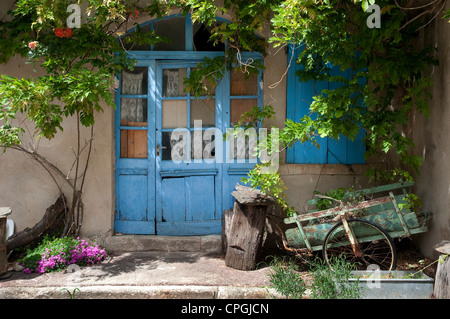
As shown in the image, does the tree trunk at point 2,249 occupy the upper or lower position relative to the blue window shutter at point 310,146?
lower

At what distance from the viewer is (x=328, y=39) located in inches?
214

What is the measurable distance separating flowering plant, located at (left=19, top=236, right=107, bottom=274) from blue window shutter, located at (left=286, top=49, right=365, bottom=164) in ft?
9.36

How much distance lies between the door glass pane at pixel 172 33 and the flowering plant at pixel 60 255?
284 cm

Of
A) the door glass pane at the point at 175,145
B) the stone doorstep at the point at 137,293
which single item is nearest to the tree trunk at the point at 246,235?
the stone doorstep at the point at 137,293

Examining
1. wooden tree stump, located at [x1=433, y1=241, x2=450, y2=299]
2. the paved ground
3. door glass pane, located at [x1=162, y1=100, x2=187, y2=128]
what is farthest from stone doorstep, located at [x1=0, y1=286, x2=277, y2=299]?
door glass pane, located at [x1=162, y1=100, x2=187, y2=128]

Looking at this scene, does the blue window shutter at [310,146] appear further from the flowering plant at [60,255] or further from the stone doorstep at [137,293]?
the flowering plant at [60,255]

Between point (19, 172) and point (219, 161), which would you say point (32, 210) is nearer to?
point (19, 172)

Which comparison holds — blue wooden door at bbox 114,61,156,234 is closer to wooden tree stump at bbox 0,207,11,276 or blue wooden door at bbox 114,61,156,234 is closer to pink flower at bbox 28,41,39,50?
pink flower at bbox 28,41,39,50

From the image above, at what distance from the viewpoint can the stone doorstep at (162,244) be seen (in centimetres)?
660

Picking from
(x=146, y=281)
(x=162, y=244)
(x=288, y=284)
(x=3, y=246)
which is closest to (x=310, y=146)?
(x=288, y=284)

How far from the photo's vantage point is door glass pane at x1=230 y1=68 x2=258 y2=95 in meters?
6.70

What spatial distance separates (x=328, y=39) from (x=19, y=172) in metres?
4.38
